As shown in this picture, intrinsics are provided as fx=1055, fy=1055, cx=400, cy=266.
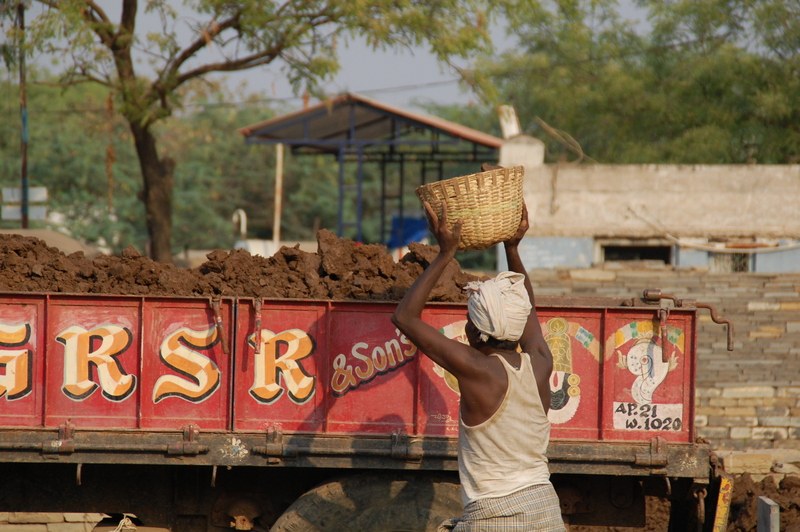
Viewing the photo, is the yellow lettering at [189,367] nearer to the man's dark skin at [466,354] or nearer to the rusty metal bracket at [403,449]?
the rusty metal bracket at [403,449]

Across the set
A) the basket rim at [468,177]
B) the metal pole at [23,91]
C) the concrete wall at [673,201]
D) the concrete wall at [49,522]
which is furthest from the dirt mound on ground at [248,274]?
the concrete wall at [673,201]

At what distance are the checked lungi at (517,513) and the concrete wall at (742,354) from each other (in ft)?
19.6

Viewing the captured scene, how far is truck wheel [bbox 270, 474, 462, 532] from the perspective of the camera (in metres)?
6.00

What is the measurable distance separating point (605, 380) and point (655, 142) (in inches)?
956

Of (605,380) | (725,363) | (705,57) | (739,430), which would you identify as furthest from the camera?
(705,57)

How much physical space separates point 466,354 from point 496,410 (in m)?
0.25

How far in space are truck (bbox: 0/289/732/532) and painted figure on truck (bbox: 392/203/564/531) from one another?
6.16 ft

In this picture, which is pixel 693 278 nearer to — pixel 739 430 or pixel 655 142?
pixel 739 430

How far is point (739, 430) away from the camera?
11.3m

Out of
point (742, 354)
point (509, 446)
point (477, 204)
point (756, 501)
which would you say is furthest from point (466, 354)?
point (742, 354)

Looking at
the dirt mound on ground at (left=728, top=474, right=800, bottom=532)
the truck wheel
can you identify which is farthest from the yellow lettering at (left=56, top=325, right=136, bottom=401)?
the dirt mound on ground at (left=728, top=474, right=800, bottom=532)

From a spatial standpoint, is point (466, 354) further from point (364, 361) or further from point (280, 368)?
point (280, 368)

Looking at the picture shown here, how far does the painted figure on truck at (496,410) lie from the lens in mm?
4105

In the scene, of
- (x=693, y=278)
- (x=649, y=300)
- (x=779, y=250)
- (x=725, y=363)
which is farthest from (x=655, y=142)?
(x=649, y=300)
